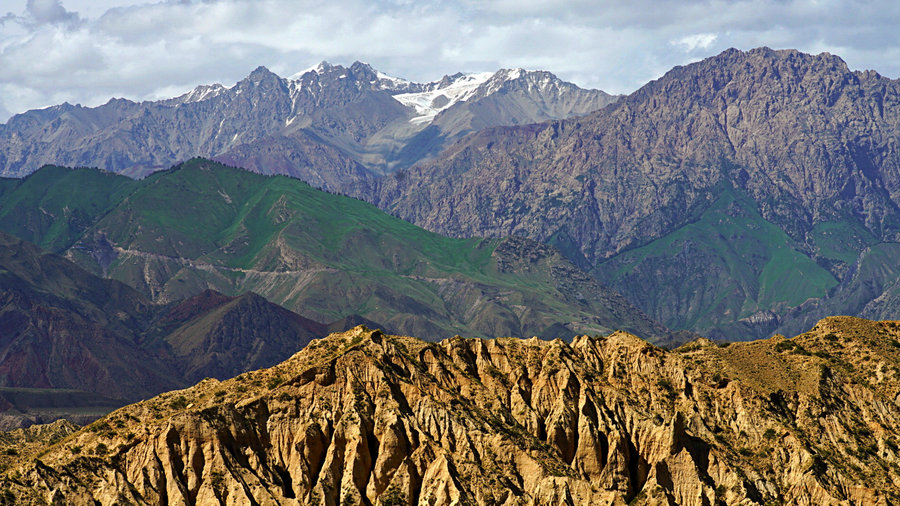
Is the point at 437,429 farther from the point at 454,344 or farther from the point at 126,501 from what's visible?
the point at 126,501

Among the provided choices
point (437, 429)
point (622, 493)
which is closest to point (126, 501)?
point (437, 429)

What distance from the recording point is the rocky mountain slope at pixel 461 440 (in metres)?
159

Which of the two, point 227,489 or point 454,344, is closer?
point 227,489

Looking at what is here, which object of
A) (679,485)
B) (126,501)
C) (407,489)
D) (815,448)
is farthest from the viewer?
(815,448)

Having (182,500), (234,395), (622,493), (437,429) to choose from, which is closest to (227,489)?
(182,500)

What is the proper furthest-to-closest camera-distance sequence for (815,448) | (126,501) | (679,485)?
(815,448), (679,485), (126,501)

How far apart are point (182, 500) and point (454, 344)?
173ft

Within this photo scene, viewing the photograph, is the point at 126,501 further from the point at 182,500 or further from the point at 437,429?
the point at 437,429

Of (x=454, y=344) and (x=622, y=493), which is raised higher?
(x=454, y=344)

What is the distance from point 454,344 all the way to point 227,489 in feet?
A: 159

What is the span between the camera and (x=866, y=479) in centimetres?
18400

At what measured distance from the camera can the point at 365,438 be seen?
167875 mm

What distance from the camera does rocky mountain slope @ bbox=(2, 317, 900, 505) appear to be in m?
159

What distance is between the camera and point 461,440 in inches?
6693
